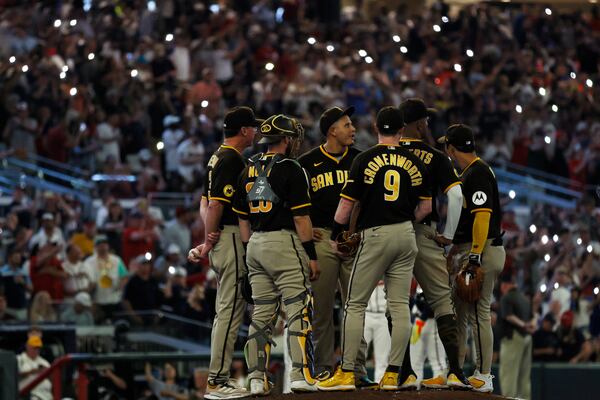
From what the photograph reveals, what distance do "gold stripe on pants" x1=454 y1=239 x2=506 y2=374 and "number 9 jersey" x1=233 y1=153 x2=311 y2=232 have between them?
152 cm

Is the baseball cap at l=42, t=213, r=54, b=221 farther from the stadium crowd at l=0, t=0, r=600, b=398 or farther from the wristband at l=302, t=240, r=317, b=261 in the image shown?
the wristband at l=302, t=240, r=317, b=261

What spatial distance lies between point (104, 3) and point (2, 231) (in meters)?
8.43

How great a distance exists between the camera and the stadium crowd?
19.2 m

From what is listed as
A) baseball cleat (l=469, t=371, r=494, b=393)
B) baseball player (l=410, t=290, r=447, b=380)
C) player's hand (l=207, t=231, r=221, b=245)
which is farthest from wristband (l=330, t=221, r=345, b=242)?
baseball player (l=410, t=290, r=447, b=380)

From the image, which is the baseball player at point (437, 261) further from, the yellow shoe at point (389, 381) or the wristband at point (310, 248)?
the wristband at point (310, 248)

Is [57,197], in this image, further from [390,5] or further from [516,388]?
[390,5]

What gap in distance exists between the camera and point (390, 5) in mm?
35562

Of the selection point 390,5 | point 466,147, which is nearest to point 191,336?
point 466,147

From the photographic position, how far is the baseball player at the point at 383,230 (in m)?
11.2

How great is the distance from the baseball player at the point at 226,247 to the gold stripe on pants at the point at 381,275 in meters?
0.92

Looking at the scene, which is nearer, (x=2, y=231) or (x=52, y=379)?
(x=52, y=379)

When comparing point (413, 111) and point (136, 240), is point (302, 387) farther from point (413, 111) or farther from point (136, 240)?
point (136, 240)

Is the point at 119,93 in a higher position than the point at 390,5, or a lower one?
lower

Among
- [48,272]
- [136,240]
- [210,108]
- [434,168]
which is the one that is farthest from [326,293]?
[210,108]
